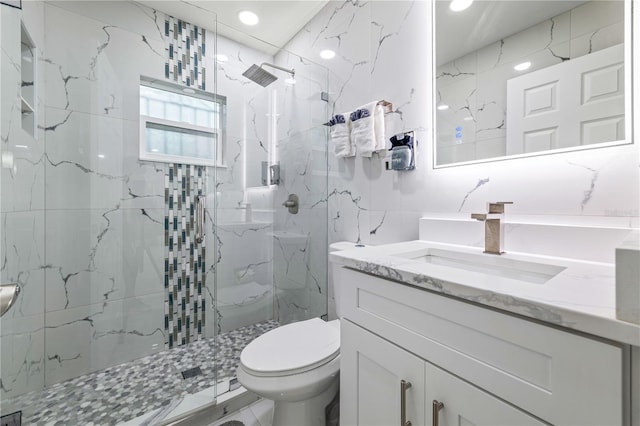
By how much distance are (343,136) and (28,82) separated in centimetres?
176

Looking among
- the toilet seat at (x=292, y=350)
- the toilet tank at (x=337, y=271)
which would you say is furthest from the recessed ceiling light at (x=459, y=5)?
the toilet seat at (x=292, y=350)

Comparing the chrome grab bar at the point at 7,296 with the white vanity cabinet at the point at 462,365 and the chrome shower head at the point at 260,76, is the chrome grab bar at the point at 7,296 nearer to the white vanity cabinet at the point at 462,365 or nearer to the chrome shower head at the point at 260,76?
the white vanity cabinet at the point at 462,365

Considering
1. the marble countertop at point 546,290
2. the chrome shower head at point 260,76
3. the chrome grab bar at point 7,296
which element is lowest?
the chrome grab bar at point 7,296

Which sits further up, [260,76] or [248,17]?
[248,17]

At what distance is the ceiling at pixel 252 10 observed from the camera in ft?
6.32

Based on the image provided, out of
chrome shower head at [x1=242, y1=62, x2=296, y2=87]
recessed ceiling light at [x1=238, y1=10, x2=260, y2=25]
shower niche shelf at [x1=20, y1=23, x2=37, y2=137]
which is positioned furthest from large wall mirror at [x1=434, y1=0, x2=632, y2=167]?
shower niche shelf at [x1=20, y1=23, x2=37, y2=137]

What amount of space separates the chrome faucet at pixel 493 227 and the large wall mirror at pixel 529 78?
0.78 ft

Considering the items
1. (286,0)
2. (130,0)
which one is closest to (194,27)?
(130,0)

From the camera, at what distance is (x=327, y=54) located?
1932 millimetres

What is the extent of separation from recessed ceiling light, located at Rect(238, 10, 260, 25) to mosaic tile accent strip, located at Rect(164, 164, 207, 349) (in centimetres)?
116

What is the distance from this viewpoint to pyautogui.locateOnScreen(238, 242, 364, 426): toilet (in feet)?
3.54

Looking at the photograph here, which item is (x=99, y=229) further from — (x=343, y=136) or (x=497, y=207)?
(x=497, y=207)

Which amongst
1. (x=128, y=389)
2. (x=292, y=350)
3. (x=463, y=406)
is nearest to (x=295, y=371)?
(x=292, y=350)

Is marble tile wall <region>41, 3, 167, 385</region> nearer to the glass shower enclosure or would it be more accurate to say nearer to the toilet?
the glass shower enclosure
